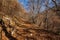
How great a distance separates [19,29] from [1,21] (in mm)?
1519

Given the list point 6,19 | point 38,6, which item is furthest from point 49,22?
point 6,19

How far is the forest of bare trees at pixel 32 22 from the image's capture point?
42.2 feet

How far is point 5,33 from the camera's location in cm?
1267

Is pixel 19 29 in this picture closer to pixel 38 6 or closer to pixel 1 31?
pixel 1 31

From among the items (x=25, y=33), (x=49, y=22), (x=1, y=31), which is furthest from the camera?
(x=49, y=22)

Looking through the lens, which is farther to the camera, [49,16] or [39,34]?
[49,16]

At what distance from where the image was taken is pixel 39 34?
13.7 m

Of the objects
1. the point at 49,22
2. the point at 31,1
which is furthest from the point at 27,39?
the point at 31,1

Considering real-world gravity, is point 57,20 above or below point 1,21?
below

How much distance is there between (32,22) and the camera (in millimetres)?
18812

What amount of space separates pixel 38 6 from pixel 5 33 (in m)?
7.20

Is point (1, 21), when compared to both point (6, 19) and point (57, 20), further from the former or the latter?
point (57, 20)

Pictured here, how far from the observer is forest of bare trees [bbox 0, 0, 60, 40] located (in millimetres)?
12852

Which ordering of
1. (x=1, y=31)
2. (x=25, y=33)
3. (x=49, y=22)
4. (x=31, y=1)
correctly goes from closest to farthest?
(x=1, y=31), (x=25, y=33), (x=49, y=22), (x=31, y=1)
